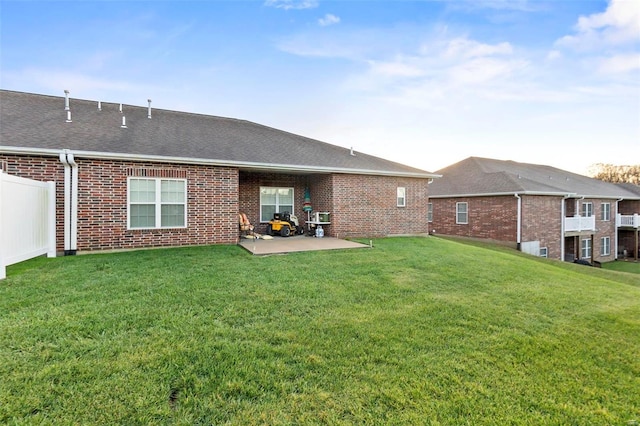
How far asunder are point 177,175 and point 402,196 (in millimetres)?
8873

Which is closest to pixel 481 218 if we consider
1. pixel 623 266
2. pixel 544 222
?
pixel 544 222

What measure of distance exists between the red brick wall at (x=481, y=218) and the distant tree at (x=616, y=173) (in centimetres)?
3653

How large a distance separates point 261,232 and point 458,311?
30.8 ft

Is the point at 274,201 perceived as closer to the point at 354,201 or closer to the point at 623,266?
the point at 354,201

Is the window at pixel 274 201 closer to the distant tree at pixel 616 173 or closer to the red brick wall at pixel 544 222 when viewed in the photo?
the red brick wall at pixel 544 222

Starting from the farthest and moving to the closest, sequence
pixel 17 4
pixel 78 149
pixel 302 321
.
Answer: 1. pixel 17 4
2. pixel 78 149
3. pixel 302 321

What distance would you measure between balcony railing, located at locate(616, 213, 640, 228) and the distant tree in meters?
22.6

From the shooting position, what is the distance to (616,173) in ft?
132

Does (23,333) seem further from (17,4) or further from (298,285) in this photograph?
(17,4)

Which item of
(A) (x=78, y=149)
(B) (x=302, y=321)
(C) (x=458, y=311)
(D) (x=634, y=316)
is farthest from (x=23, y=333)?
(D) (x=634, y=316)

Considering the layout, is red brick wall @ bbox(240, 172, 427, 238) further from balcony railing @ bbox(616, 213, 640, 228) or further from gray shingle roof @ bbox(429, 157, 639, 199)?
balcony railing @ bbox(616, 213, 640, 228)

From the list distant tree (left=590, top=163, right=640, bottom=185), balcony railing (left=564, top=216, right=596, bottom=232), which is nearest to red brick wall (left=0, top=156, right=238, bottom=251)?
balcony railing (left=564, top=216, right=596, bottom=232)

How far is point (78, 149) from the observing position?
27.2ft

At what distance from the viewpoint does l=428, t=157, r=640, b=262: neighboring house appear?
54.5 ft
